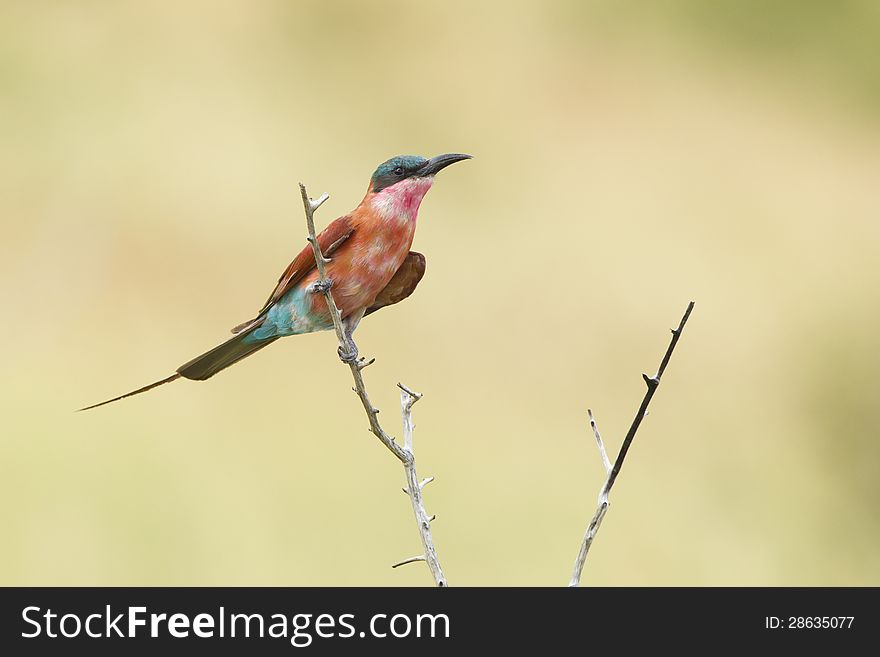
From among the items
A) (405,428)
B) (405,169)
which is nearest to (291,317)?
(405,169)

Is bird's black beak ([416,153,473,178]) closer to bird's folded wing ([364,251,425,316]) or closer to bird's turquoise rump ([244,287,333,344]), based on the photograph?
bird's folded wing ([364,251,425,316])

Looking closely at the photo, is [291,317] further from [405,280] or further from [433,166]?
[433,166]

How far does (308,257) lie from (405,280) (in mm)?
225

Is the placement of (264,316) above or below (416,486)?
above

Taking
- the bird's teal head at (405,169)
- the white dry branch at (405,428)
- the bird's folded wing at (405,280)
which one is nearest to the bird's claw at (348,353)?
the white dry branch at (405,428)

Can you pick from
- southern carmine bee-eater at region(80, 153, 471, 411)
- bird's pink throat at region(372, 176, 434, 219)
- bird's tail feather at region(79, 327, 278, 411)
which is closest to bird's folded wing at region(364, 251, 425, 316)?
southern carmine bee-eater at region(80, 153, 471, 411)

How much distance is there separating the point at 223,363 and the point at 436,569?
856mm

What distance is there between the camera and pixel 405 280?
79.1 inches

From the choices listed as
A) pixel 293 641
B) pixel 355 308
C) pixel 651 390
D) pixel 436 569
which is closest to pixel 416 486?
pixel 436 569

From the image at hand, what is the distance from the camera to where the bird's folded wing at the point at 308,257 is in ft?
6.20

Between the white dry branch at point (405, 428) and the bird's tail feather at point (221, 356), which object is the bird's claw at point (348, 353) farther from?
the bird's tail feather at point (221, 356)

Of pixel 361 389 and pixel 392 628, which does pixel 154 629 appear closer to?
pixel 392 628

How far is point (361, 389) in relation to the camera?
147cm

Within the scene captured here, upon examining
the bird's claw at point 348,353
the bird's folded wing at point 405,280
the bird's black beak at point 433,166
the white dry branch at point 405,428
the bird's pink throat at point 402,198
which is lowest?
the white dry branch at point 405,428
